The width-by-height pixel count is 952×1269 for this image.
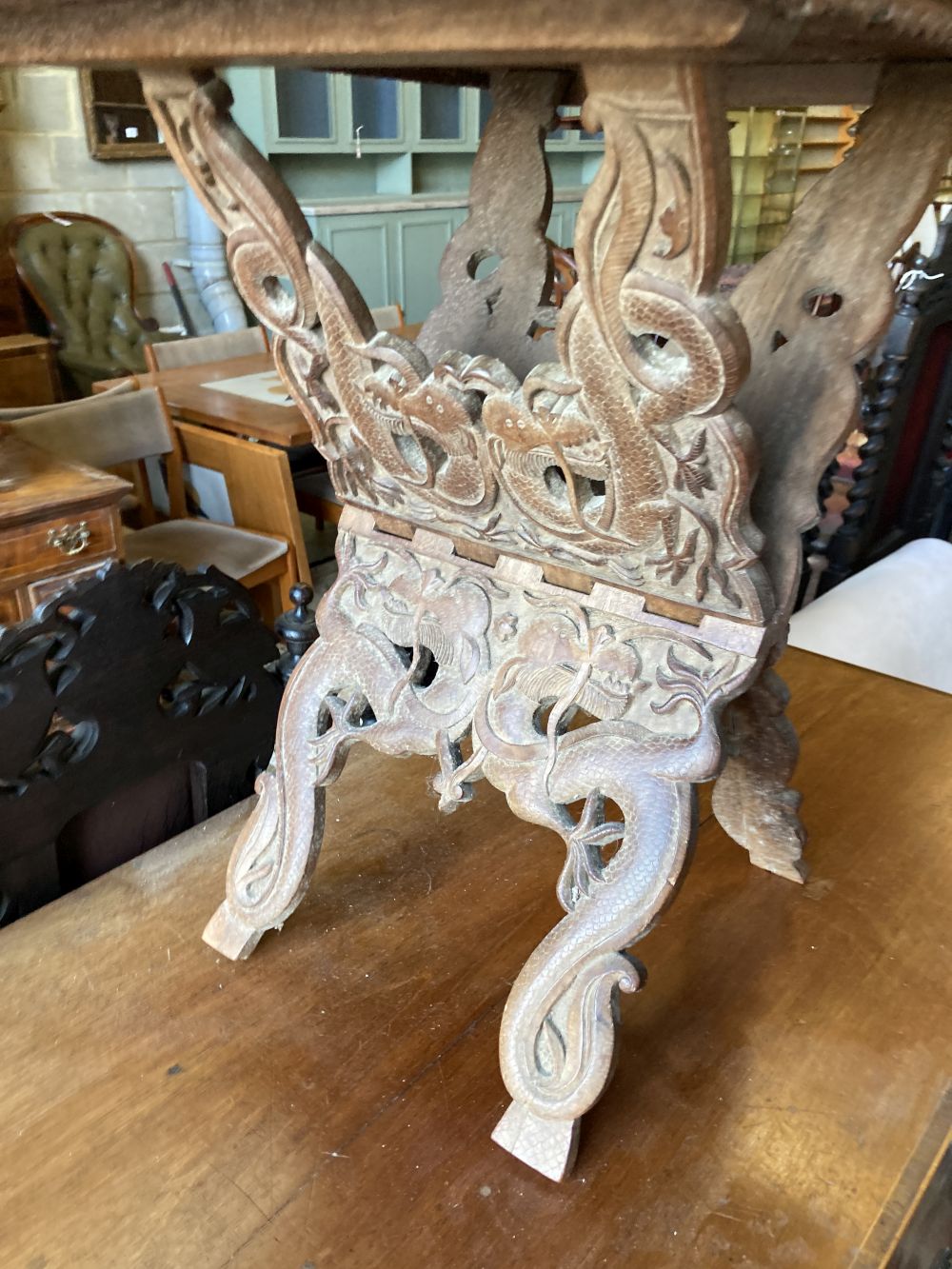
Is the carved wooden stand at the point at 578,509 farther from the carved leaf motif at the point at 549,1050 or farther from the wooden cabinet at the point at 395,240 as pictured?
the wooden cabinet at the point at 395,240

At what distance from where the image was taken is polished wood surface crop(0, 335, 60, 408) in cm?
327

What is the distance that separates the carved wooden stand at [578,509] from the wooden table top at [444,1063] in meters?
0.06

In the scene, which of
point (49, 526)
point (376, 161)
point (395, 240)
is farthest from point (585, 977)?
point (376, 161)

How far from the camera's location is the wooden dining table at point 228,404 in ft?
7.59

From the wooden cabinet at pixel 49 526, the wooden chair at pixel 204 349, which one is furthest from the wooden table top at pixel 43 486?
the wooden chair at pixel 204 349

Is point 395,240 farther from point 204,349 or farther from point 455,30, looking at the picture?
point 455,30

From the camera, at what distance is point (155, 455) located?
2398 millimetres

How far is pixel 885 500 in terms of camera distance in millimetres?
1977

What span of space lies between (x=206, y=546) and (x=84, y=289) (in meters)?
1.90

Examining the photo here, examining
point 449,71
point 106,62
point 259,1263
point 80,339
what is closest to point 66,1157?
point 259,1263

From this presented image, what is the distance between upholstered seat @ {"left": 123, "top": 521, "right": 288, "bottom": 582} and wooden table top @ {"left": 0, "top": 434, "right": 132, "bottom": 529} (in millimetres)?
306

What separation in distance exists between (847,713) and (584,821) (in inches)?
25.3

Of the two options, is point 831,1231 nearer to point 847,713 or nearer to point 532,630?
point 532,630

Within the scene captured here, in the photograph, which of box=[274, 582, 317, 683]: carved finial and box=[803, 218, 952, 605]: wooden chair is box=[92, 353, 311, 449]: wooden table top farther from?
box=[274, 582, 317, 683]: carved finial
